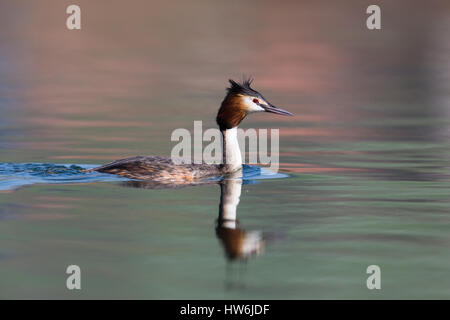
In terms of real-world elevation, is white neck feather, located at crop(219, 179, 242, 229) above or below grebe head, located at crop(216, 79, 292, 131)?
below

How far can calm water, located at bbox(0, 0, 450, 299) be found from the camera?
26.5 ft

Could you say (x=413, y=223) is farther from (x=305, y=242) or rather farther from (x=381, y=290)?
(x=381, y=290)

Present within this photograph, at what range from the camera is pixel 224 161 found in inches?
530

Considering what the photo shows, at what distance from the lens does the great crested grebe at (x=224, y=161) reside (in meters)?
12.6

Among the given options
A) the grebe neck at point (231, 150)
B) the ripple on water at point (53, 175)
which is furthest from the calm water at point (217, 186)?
the grebe neck at point (231, 150)

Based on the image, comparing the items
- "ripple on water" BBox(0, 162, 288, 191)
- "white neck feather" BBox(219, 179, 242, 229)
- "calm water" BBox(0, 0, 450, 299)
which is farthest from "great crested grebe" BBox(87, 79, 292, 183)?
"white neck feather" BBox(219, 179, 242, 229)

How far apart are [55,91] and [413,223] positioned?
14.8m

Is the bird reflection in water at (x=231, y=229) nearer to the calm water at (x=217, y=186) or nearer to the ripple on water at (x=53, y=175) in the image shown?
the calm water at (x=217, y=186)

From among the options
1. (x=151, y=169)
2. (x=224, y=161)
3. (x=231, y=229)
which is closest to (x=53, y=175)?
(x=151, y=169)

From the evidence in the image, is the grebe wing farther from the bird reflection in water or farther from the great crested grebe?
the bird reflection in water

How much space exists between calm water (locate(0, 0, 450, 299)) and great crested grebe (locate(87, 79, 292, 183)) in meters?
0.31

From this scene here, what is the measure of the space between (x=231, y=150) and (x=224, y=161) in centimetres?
20

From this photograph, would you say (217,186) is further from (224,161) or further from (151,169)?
(224,161)

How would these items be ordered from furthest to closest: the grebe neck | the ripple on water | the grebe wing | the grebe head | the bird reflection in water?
the grebe neck, the grebe head, the grebe wing, the ripple on water, the bird reflection in water
